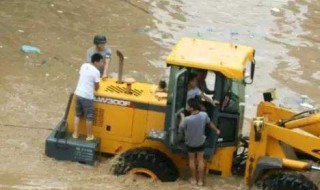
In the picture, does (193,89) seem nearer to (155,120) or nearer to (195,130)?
(195,130)

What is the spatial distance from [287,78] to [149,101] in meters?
6.67

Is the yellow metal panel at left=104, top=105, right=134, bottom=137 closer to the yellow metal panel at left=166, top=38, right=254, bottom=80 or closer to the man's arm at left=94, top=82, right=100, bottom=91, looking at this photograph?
the man's arm at left=94, top=82, right=100, bottom=91

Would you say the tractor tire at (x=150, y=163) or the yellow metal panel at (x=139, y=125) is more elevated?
the yellow metal panel at (x=139, y=125)

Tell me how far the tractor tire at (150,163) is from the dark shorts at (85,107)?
28.3 inches

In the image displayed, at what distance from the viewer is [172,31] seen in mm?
18047

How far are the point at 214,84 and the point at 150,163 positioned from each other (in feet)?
4.32

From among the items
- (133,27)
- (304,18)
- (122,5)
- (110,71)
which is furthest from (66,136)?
(304,18)

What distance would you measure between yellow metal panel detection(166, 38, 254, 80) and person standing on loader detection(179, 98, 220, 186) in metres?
0.48

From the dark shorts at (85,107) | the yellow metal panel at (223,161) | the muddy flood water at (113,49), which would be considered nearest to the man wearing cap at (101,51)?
the dark shorts at (85,107)

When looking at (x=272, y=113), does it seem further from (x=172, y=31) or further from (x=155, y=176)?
(x=172, y=31)

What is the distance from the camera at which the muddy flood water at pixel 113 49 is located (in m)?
9.63

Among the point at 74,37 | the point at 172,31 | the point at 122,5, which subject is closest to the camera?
the point at 74,37

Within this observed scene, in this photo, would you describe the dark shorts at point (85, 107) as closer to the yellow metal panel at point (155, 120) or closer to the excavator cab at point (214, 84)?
the yellow metal panel at point (155, 120)

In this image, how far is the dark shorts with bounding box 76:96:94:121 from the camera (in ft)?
31.1
